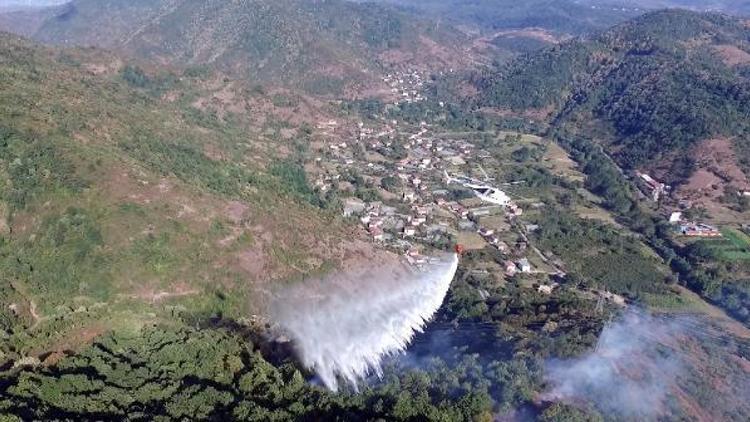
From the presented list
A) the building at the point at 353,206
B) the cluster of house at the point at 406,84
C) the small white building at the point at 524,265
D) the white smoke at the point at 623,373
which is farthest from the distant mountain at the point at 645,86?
the white smoke at the point at 623,373

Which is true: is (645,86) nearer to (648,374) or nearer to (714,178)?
(714,178)

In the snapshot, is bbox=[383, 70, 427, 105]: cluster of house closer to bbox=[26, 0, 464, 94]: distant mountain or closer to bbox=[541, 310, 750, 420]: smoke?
bbox=[26, 0, 464, 94]: distant mountain

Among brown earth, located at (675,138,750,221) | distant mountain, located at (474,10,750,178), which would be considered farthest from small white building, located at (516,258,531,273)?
Result: distant mountain, located at (474,10,750,178)

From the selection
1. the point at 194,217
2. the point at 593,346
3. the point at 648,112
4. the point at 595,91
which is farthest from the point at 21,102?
the point at 595,91

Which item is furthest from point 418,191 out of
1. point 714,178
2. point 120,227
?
point 120,227

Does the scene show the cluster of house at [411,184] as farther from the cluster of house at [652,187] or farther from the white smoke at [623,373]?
the cluster of house at [652,187]
